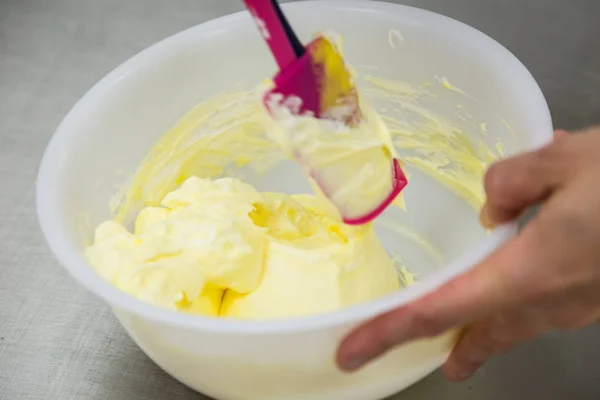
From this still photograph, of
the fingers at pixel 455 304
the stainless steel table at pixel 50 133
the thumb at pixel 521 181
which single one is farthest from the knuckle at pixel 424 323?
the stainless steel table at pixel 50 133

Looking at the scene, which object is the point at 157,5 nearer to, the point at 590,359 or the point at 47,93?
the point at 47,93

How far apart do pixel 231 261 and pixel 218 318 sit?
0.47 ft

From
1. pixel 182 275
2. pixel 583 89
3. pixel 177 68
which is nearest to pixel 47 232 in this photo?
pixel 182 275

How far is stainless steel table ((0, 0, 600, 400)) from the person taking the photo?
68 cm

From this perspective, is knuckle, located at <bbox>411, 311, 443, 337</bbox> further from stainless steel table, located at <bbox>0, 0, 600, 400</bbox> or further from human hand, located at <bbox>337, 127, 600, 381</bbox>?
stainless steel table, located at <bbox>0, 0, 600, 400</bbox>

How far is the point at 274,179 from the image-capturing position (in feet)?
2.90

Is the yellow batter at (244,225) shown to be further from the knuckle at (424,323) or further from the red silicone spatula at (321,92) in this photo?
the knuckle at (424,323)

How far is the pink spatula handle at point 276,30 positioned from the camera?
0.54m

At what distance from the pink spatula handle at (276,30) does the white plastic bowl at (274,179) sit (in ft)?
0.66

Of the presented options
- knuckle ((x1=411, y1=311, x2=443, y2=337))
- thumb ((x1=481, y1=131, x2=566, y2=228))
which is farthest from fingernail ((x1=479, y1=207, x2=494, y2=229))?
knuckle ((x1=411, y1=311, x2=443, y2=337))

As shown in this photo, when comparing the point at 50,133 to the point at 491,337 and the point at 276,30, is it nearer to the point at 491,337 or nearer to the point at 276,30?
the point at 276,30

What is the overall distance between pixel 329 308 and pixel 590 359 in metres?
0.29

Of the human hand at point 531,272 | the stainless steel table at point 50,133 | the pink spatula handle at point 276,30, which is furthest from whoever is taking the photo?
the stainless steel table at point 50,133

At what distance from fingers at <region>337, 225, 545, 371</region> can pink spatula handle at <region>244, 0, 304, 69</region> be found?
0.24 meters
